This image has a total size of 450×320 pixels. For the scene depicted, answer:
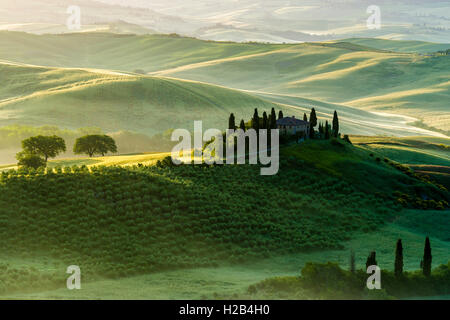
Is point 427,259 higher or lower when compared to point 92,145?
lower

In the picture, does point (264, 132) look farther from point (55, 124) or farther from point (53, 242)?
point (55, 124)

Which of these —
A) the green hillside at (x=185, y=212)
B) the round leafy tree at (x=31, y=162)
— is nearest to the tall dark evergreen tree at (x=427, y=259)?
the green hillside at (x=185, y=212)

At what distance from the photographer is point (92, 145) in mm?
100750

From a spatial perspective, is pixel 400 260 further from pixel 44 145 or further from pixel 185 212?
pixel 44 145

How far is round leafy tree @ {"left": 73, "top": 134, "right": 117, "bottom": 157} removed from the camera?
9981cm

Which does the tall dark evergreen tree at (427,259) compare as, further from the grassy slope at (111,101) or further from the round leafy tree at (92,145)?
the grassy slope at (111,101)

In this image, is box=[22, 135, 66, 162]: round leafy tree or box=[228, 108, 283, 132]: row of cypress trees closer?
box=[228, 108, 283, 132]: row of cypress trees

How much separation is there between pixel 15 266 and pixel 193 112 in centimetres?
11908

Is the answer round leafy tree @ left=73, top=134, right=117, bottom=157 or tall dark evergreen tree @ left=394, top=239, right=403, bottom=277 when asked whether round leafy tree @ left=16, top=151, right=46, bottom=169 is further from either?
tall dark evergreen tree @ left=394, top=239, right=403, bottom=277

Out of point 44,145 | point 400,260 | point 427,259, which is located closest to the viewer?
point 400,260

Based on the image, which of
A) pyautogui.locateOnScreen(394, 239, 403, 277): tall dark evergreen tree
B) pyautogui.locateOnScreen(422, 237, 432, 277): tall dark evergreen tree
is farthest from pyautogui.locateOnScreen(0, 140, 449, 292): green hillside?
pyautogui.locateOnScreen(422, 237, 432, 277): tall dark evergreen tree

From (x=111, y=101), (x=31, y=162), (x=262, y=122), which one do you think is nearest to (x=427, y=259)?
(x=262, y=122)

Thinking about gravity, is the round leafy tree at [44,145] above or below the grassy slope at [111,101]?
below

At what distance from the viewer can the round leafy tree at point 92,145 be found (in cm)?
9981
